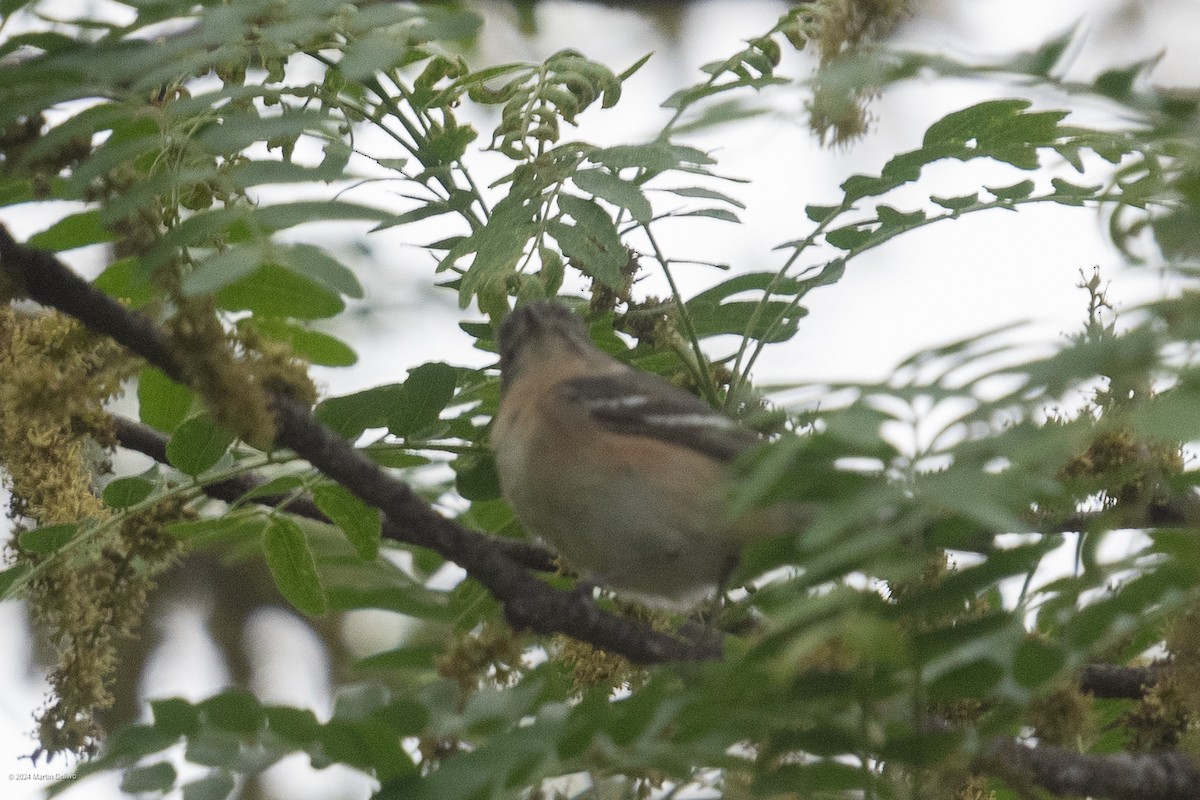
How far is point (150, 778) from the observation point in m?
2.68

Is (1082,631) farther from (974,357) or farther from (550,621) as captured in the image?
(550,621)

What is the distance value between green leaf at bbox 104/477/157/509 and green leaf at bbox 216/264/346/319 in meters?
0.63

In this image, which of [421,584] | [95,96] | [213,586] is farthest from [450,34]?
[213,586]

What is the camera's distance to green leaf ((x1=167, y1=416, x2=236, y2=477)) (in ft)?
12.2

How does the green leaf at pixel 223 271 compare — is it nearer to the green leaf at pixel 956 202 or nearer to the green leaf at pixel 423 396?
the green leaf at pixel 423 396

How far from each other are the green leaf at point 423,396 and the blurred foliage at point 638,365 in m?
0.01

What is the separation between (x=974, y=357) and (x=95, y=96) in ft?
6.64

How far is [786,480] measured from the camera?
88.6 inches

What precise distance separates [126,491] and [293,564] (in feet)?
1.97

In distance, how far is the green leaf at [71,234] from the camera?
12.4 feet

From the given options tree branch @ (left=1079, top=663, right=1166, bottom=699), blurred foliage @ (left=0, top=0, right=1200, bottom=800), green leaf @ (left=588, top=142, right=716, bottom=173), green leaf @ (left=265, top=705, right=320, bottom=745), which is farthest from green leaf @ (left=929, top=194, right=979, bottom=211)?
green leaf @ (left=265, top=705, right=320, bottom=745)

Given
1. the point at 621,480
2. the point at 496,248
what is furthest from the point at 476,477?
the point at 496,248

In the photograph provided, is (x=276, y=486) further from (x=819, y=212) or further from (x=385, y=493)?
(x=819, y=212)

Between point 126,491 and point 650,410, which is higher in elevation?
point 126,491
